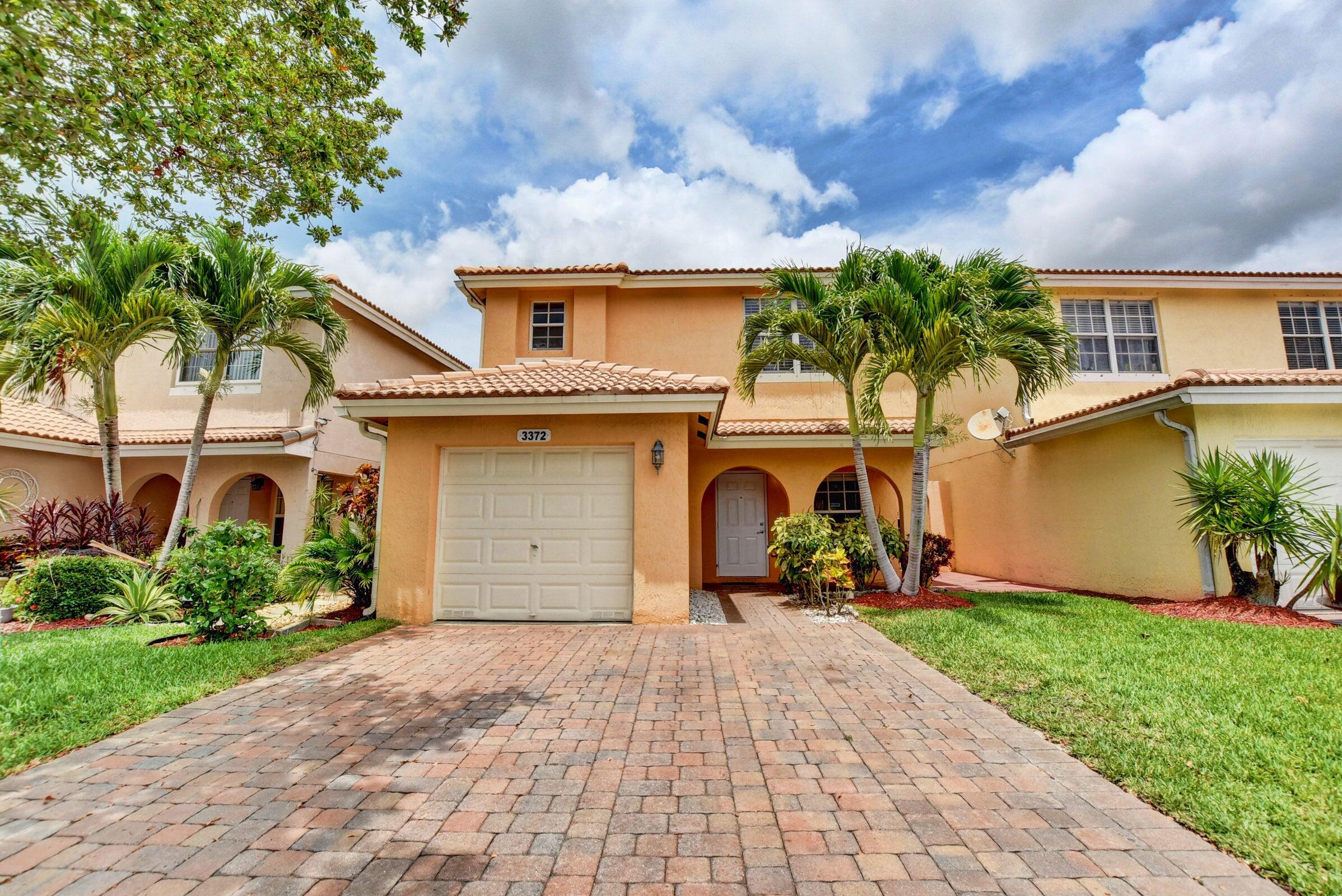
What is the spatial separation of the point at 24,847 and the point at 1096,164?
16.5 metres

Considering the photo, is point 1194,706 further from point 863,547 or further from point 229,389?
point 229,389

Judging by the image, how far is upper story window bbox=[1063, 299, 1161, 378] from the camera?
45.6 ft

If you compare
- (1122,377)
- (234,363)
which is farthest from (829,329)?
(234,363)

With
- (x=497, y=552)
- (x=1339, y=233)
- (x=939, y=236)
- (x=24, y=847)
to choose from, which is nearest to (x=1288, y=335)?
(x=1339, y=233)

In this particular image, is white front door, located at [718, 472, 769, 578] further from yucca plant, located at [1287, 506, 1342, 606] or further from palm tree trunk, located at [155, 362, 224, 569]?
palm tree trunk, located at [155, 362, 224, 569]

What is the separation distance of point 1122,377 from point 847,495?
750cm

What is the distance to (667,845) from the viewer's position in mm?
2777

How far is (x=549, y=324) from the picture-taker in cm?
1423

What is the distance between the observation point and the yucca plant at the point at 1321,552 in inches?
284

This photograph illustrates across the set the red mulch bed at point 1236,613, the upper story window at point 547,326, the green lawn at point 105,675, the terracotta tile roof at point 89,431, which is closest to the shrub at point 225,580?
the green lawn at point 105,675

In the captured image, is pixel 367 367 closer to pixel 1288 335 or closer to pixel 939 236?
pixel 939 236

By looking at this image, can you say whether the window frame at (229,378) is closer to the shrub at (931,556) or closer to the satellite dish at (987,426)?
the shrub at (931,556)

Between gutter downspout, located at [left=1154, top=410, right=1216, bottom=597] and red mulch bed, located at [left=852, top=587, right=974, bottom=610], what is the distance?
344 centimetres

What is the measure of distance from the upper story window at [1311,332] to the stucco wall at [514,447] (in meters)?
16.9
